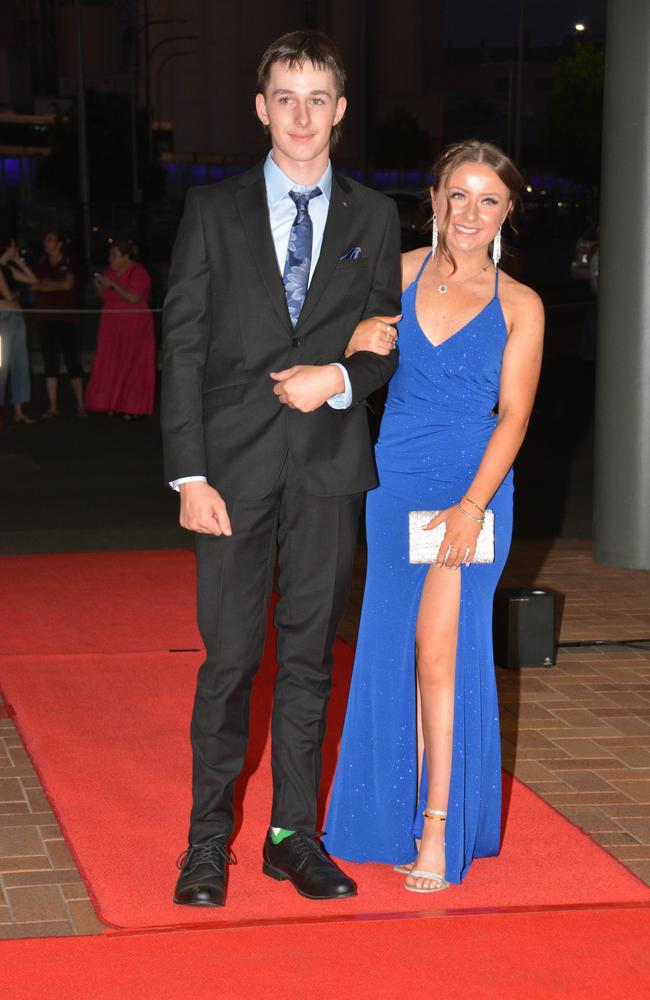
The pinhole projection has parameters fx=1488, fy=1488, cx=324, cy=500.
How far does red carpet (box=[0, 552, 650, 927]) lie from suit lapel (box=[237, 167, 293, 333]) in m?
1.42

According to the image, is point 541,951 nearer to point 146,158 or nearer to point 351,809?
point 351,809

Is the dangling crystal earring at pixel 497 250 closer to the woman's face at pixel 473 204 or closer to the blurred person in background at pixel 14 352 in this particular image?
the woman's face at pixel 473 204

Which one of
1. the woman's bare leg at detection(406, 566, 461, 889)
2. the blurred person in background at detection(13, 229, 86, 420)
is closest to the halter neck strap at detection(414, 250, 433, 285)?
the woman's bare leg at detection(406, 566, 461, 889)

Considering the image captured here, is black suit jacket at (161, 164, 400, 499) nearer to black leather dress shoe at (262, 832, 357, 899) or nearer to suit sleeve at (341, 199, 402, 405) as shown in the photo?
suit sleeve at (341, 199, 402, 405)

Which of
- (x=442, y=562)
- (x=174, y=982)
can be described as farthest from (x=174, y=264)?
(x=174, y=982)

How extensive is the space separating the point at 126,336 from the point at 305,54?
10.3m

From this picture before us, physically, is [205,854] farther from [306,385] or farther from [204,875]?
[306,385]

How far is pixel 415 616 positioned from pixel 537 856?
748 millimetres

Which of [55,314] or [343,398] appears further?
[55,314]

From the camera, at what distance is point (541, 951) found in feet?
10.9

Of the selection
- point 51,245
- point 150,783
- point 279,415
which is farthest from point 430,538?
point 51,245

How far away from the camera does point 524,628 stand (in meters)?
5.96

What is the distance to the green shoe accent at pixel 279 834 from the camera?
12.1 ft

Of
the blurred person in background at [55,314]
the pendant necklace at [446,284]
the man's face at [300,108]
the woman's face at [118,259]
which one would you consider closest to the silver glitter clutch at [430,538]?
the pendant necklace at [446,284]
